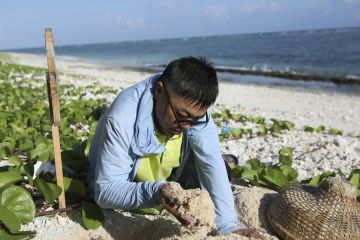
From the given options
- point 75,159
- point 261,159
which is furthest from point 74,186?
point 261,159

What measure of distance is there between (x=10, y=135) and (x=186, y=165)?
186 centimetres

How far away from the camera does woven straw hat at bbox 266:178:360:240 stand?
7.54 ft

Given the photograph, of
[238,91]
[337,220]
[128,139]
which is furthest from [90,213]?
[238,91]

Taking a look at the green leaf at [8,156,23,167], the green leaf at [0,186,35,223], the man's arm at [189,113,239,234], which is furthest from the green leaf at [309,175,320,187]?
the green leaf at [8,156,23,167]

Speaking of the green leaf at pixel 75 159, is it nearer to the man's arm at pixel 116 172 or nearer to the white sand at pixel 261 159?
the white sand at pixel 261 159

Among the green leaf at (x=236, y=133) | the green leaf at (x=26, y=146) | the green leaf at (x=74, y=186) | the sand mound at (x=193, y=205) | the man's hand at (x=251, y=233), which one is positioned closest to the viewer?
the sand mound at (x=193, y=205)

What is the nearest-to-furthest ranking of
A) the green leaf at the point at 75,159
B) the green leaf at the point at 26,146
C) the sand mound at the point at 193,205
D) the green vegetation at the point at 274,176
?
the sand mound at the point at 193,205 < the green leaf at the point at 75,159 < the green vegetation at the point at 274,176 < the green leaf at the point at 26,146

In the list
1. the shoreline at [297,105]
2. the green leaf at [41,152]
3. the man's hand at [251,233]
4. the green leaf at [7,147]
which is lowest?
the shoreline at [297,105]

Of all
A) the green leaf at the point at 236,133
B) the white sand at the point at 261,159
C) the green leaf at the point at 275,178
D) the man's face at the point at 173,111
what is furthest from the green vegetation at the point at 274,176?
the green leaf at the point at 236,133

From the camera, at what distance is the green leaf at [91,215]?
7.73ft

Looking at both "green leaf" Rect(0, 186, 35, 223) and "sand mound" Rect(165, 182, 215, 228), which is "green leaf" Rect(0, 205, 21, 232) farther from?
"sand mound" Rect(165, 182, 215, 228)

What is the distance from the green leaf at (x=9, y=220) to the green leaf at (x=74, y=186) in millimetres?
423

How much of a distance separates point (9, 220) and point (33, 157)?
41.3 inches

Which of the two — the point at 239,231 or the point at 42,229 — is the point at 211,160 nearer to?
the point at 239,231
